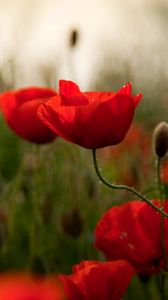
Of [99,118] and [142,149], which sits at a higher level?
[99,118]

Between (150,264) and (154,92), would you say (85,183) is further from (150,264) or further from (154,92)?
(154,92)

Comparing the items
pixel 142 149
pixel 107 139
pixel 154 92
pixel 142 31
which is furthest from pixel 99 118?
pixel 154 92

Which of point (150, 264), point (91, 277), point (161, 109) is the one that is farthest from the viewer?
point (161, 109)

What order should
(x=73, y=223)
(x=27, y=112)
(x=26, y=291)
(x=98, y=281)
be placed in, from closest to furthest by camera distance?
(x=26, y=291), (x=98, y=281), (x=27, y=112), (x=73, y=223)

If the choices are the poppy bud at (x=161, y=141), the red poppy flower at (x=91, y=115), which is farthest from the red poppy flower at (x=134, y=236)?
the red poppy flower at (x=91, y=115)

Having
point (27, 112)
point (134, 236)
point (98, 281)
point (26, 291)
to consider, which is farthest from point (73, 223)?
point (26, 291)

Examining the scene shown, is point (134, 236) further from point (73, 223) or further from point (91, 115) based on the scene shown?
point (73, 223)
